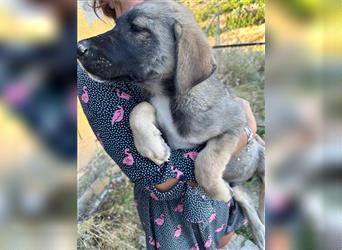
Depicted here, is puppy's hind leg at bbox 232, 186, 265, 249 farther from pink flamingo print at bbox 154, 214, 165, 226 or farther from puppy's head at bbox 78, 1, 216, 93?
puppy's head at bbox 78, 1, 216, 93

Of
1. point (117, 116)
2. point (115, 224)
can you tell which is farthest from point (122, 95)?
point (115, 224)

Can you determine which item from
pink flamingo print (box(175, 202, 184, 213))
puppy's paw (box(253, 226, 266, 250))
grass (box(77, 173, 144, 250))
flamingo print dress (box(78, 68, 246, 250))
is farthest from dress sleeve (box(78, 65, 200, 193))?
puppy's paw (box(253, 226, 266, 250))

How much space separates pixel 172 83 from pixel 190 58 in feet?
0.31

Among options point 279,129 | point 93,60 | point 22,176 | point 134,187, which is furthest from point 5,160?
point 134,187

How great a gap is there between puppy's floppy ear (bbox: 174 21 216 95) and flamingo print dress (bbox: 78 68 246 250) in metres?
0.15

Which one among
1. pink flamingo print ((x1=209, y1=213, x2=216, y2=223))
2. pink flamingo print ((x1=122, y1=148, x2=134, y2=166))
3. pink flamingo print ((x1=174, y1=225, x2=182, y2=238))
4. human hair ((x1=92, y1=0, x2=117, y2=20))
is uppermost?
human hair ((x1=92, y1=0, x2=117, y2=20))

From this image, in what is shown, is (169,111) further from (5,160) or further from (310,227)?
(5,160)

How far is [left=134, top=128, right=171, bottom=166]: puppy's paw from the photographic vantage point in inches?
54.8

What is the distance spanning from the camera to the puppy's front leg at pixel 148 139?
4.57 feet

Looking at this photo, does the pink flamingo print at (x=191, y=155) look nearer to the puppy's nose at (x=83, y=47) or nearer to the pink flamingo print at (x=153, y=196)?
the pink flamingo print at (x=153, y=196)

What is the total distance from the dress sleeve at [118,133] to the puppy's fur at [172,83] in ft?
0.08

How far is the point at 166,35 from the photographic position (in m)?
1.45

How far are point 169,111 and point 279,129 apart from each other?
404 mm

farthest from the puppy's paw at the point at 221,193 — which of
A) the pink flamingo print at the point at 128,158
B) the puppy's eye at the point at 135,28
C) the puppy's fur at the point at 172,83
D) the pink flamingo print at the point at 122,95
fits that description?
the puppy's eye at the point at 135,28
